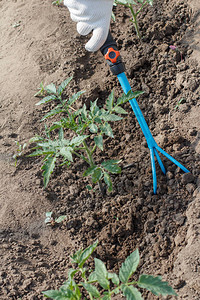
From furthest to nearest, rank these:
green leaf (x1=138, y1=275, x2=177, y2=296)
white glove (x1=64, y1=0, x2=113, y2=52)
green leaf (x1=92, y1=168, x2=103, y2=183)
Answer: white glove (x1=64, y1=0, x2=113, y2=52) < green leaf (x1=92, y1=168, x2=103, y2=183) < green leaf (x1=138, y1=275, x2=177, y2=296)

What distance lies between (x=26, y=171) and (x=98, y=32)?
1101mm

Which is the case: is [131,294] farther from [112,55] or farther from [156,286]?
[112,55]

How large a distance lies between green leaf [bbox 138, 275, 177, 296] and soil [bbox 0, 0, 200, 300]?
17.4 inches

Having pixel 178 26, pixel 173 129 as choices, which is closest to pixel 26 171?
pixel 173 129

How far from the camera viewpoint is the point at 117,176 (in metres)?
2.37

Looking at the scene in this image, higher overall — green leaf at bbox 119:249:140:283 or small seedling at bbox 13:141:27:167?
small seedling at bbox 13:141:27:167

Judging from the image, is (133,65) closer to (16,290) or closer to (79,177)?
(79,177)

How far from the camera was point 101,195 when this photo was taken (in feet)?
7.62

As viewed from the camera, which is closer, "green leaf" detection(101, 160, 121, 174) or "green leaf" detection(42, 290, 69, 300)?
"green leaf" detection(42, 290, 69, 300)

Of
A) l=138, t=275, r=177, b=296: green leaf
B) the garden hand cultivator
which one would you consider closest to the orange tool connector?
the garden hand cultivator

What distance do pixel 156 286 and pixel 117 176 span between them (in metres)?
1.12

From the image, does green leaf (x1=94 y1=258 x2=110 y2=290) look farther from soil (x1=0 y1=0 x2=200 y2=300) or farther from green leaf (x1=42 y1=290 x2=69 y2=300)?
soil (x1=0 y1=0 x2=200 y2=300)

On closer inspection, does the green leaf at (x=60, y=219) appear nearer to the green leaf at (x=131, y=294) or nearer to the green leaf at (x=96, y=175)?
the green leaf at (x=96, y=175)

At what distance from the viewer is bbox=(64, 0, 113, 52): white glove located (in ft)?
6.66
